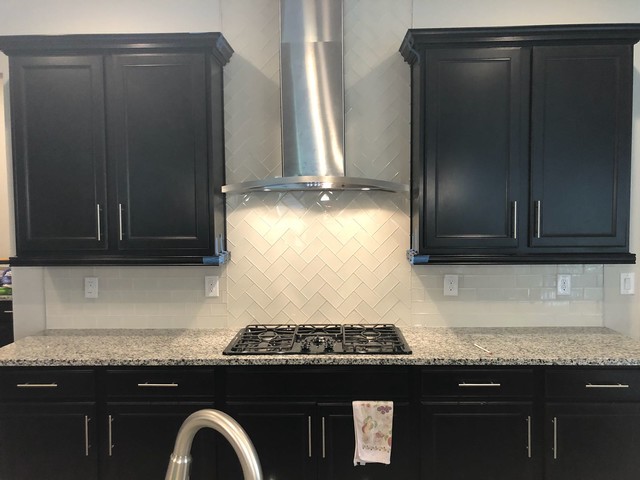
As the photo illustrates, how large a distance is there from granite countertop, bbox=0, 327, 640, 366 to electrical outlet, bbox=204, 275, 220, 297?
0.76 feet

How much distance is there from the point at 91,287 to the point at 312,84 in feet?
5.83

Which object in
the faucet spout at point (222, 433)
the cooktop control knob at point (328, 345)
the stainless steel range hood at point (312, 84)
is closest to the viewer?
the faucet spout at point (222, 433)

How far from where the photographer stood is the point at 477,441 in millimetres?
2057

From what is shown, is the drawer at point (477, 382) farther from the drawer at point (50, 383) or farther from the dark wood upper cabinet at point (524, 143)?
the drawer at point (50, 383)

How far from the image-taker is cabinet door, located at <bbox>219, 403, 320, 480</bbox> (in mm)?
2066

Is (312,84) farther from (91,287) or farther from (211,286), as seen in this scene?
(91,287)

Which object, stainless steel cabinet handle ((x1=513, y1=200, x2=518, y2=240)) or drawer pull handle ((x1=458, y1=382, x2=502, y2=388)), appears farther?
stainless steel cabinet handle ((x1=513, y1=200, x2=518, y2=240))

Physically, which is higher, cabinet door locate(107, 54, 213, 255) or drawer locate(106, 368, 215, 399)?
cabinet door locate(107, 54, 213, 255)

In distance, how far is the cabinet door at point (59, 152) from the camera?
2.29 meters

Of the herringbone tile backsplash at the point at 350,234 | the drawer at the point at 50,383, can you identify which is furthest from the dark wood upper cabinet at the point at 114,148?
the drawer at the point at 50,383

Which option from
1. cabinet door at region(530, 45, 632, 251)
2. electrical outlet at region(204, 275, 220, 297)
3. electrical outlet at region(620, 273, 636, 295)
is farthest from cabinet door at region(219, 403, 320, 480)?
electrical outlet at region(620, 273, 636, 295)

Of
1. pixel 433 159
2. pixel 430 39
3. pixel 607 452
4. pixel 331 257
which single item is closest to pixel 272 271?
pixel 331 257

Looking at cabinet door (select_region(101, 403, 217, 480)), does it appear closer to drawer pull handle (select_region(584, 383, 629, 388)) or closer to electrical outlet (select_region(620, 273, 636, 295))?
drawer pull handle (select_region(584, 383, 629, 388))

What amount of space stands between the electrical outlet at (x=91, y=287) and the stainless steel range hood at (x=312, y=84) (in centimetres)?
127
